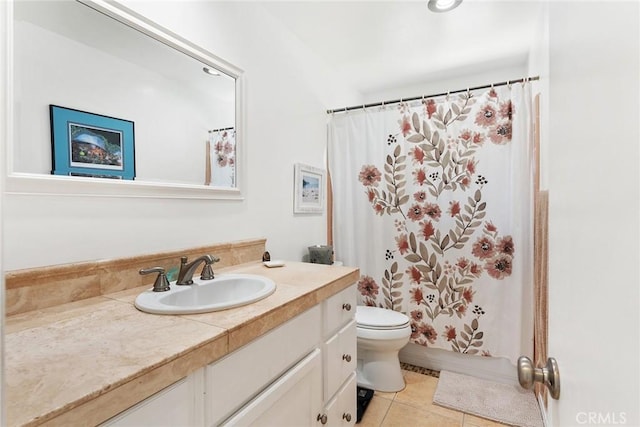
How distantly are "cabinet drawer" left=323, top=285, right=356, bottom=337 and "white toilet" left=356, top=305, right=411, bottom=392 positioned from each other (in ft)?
1.85

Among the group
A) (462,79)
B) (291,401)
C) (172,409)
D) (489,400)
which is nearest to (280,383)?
(291,401)

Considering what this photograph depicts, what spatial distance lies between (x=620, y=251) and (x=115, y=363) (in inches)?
32.8

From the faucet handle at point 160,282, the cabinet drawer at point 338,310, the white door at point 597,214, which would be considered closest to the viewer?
the white door at point 597,214

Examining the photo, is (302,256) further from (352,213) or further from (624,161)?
(624,161)

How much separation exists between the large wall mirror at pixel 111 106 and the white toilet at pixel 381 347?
127cm

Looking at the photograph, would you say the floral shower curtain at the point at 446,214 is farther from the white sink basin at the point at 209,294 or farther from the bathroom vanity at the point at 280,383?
the white sink basin at the point at 209,294

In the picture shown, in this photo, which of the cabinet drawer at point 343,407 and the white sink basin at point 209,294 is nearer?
the white sink basin at point 209,294

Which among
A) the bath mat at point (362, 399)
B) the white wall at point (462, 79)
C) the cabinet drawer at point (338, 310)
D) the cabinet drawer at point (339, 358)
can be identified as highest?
the white wall at point (462, 79)

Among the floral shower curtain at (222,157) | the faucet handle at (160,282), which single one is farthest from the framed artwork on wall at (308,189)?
the faucet handle at (160,282)

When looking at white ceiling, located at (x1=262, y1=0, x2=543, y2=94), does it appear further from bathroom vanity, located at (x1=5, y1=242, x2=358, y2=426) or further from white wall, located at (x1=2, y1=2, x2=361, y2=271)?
bathroom vanity, located at (x1=5, y1=242, x2=358, y2=426)

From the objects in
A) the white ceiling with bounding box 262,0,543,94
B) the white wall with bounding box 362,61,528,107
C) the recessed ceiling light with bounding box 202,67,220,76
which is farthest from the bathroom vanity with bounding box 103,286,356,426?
the white wall with bounding box 362,61,528,107

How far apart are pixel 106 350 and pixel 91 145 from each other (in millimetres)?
737

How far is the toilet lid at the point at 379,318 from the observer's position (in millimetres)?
2008

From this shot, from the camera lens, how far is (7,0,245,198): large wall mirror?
36.9 inches
